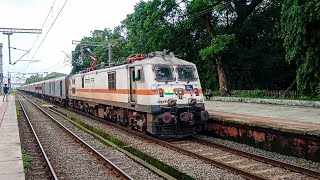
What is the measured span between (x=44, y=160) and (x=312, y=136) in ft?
27.5

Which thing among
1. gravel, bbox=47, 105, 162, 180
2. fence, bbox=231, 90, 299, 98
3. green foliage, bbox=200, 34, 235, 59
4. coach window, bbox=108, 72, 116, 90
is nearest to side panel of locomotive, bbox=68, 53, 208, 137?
coach window, bbox=108, 72, 116, 90

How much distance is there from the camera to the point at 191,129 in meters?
14.3

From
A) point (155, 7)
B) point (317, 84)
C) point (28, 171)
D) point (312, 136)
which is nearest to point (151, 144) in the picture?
point (28, 171)

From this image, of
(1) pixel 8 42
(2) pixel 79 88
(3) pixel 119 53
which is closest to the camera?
(2) pixel 79 88

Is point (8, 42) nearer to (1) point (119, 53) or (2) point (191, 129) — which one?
(2) point (191, 129)

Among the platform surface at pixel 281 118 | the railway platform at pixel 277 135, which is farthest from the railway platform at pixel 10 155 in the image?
the platform surface at pixel 281 118

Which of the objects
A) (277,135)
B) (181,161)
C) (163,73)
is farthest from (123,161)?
(277,135)

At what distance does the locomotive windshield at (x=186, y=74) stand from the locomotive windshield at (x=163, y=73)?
449mm

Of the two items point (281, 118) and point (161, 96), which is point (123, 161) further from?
point (281, 118)

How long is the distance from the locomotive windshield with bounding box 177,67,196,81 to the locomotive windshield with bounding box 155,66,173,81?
45cm

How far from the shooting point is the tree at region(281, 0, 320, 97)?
66.1 ft

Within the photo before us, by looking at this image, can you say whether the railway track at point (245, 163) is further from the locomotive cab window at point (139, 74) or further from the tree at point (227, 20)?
the tree at point (227, 20)

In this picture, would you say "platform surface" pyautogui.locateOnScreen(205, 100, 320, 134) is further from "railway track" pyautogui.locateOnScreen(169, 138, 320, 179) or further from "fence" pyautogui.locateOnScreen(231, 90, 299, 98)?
"fence" pyautogui.locateOnScreen(231, 90, 299, 98)

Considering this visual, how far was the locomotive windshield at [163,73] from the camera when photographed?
45.1 feet
